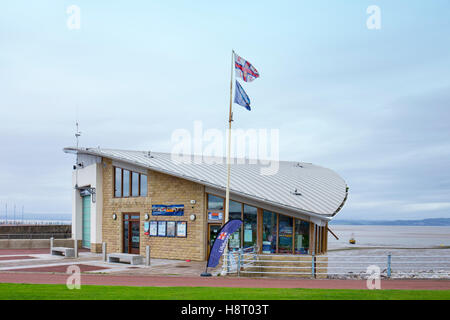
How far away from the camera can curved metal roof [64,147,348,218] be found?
67.8 ft

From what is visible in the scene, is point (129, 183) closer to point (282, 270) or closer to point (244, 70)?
point (244, 70)

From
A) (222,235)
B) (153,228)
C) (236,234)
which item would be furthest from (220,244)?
(153,228)

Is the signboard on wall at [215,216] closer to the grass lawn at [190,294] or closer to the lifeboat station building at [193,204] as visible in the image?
the lifeboat station building at [193,204]

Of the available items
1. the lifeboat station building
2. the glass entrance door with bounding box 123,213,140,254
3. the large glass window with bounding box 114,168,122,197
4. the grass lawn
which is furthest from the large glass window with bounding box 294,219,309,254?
the large glass window with bounding box 114,168,122,197

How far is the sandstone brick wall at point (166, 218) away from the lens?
22.9 meters

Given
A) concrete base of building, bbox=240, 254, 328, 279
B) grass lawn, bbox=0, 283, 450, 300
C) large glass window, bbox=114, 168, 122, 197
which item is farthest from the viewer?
large glass window, bbox=114, 168, 122, 197

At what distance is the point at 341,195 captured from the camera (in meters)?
24.8

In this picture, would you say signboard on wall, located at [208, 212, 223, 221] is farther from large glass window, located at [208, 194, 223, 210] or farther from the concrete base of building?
the concrete base of building

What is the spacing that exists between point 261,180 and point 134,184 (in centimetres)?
724

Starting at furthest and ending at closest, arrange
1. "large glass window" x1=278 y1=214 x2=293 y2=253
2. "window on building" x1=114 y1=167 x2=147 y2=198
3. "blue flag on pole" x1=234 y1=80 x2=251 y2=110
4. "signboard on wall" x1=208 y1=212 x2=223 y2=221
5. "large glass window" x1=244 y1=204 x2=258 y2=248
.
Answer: "window on building" x1=114 y1=167 x2=147 y2=198, "signboard on wall" x1=208 y1=212 x2=223 y2=221, "large glass window" x1=244 y1=204 x2=258 y2=248, "large glass window" x1=278 y1=214 x2=293 y2=253, "blue flag on pole" x1=234 y1=80 x2=251 y2=110

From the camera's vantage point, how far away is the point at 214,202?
74.7ft

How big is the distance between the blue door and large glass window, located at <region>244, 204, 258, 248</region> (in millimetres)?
13720

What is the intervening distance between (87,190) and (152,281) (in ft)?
57.5
